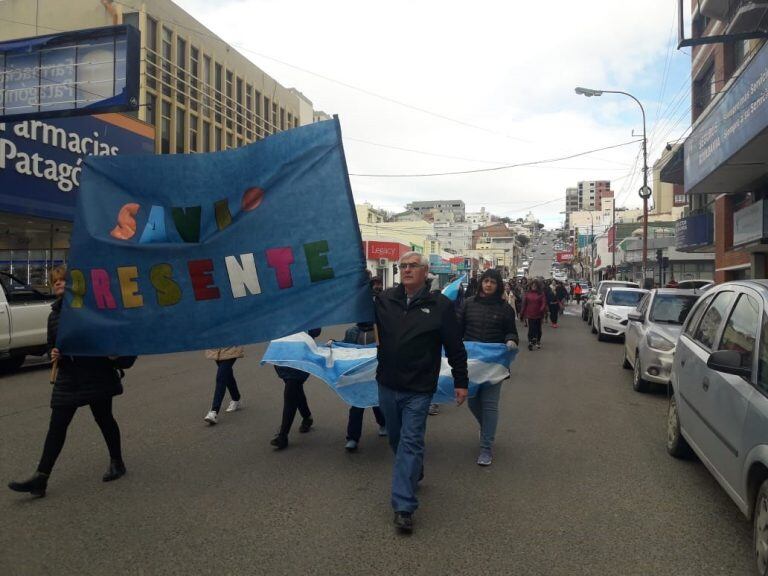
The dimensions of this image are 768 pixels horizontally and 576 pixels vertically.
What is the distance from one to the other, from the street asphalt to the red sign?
36.9m

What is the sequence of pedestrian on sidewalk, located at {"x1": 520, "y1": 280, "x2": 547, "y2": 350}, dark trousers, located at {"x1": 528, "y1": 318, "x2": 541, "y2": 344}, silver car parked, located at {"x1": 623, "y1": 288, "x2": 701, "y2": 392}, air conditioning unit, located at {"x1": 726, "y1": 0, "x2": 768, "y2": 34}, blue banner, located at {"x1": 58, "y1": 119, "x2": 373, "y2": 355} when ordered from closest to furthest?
blue banner, located at {"x1": 58, "y1": 119, "x2": 373, "y2": 355} → silver car parked, located at {"x1": 623, "y1": 288, "x2": 701, "y2": 392} → pedestrian on sidewalk, located at {"x1": 520, "y1": 280, "x2": 547, "y2": 350} → dark trousers, located at {"x1": 528, "y1": 318, "x2": 541, "y2": 344} → air conditioning unit, located at {"x1": 726, "y1": 0, "x2": 768, "y2": 34}

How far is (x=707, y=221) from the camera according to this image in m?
25.0

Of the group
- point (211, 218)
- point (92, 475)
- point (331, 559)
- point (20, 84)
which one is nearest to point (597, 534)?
point (331, 559)

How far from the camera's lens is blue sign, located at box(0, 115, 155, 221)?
57.7 ft

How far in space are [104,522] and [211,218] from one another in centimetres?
227

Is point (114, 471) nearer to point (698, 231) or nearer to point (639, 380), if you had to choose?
point (639, 380)

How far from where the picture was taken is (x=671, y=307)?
1066 cm

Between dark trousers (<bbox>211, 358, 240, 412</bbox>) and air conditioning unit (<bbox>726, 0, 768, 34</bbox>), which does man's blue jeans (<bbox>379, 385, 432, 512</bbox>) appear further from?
air conditioning unit (<bbox>726, 0, 768, 34</bbox>)

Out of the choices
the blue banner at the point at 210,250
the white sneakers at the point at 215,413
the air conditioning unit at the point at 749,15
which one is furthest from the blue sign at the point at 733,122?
the white sneakers at the point at 215,413

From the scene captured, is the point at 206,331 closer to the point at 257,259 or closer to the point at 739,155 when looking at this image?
the point at 257,259

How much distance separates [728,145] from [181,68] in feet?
82.3

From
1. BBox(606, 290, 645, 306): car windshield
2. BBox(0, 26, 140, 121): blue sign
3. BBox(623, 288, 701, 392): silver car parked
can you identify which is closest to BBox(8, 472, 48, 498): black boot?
BBox(623, 288, 701, 392): silver car parked

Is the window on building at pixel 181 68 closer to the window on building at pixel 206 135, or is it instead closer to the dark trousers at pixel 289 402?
the window on building at pixel 206 135

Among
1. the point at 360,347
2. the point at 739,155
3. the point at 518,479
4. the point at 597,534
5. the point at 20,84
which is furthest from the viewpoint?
the point at 20,84
